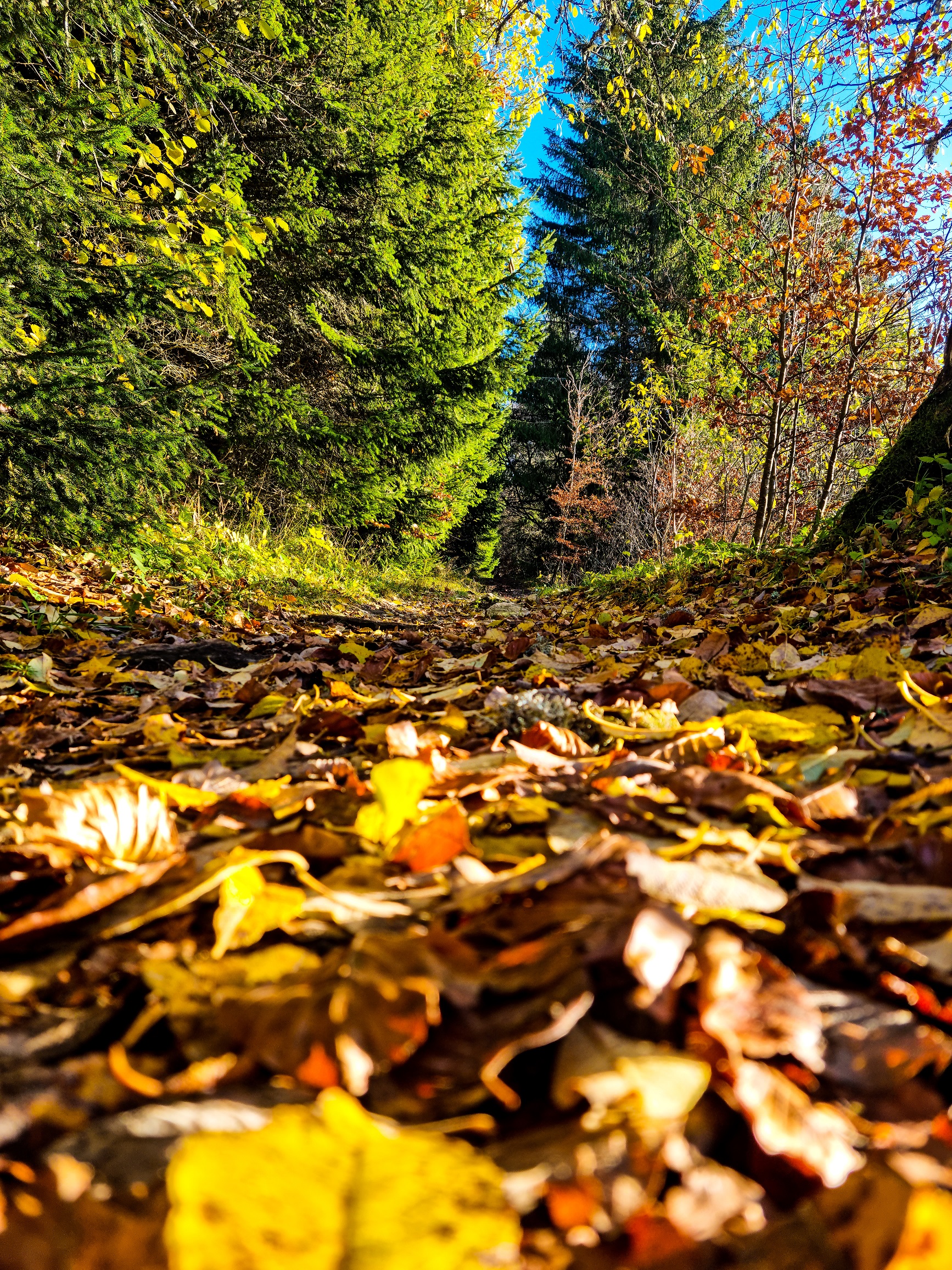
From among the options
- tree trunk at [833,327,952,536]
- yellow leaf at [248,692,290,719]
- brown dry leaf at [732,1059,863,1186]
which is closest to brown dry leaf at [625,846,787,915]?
brown dry leaf at [732,1059,863,1186]

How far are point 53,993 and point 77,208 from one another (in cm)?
427

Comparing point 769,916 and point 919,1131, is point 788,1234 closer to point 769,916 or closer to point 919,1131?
point 919,1131

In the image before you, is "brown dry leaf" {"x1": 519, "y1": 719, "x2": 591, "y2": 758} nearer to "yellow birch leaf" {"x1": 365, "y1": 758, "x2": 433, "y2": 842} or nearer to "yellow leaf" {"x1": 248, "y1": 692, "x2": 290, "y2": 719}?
"yellow birch leaf" {"x1": 365, "y1": 758, "x2": 433, "y2": 842}

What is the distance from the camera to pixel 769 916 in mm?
573

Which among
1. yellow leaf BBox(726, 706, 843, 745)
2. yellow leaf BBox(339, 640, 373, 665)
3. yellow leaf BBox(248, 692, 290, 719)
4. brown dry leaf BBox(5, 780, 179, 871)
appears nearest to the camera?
brown dry leaf BBox(5, 780, 179, 871)

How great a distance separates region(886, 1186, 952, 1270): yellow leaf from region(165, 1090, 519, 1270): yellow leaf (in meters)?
0.17

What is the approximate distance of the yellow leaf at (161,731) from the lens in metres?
1.29

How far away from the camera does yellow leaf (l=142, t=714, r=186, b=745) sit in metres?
1.29

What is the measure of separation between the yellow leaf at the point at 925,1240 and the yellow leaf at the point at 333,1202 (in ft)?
0.56

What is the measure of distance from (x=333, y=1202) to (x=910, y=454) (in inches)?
142

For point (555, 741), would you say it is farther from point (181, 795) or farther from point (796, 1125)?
point (796, 1125)

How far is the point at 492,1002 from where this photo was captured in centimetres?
44

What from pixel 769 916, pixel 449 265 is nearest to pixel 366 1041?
pixel 769 916

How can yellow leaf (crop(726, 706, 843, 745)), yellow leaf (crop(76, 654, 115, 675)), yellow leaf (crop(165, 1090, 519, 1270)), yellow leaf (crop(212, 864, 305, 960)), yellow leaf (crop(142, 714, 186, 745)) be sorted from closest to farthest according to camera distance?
yellow leaf (crop(165, 1090, 519, 1270)), yellow leaf (crop(212, 864, 305, 960)), yellow leaf (crop(726, 706, 843, 745)), yellow leaf (crop(142, 714, 186, 745)), yellow leaf (crop(76, 654, 115, 675))
